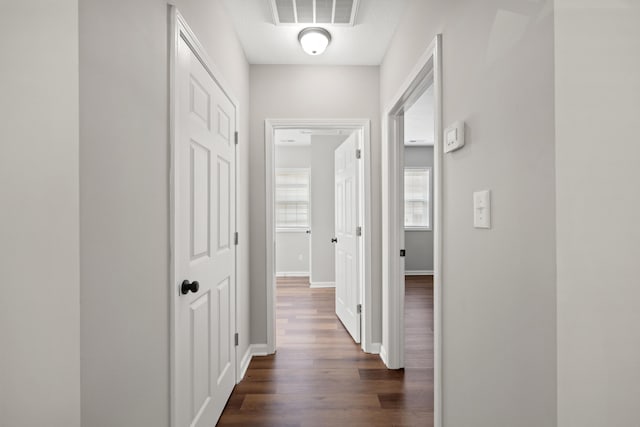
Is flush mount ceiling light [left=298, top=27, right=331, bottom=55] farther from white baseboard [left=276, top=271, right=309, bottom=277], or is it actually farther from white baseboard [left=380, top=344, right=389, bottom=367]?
white baseboard [left=276, top=271, right=309, bottom=277]

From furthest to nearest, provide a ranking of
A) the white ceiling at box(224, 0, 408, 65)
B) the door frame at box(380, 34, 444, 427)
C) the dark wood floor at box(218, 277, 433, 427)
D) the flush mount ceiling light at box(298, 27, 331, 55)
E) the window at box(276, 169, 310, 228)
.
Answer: the window at box(276, 169, 310, 228), the door frame at box(380, 34, 444, 427), the flush mount ceiling light at box(298, 27, 331, 55), the white ceiling at box(224, 0, 408, 65), the dark wood floor at box(218, 277, 433, 427)

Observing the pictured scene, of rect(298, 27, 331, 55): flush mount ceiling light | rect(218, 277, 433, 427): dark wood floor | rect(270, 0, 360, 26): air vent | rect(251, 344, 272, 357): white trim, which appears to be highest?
rect(270, 0, 360, 26): air vent

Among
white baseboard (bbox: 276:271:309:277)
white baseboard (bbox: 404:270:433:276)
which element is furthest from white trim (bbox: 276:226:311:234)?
white baseboard (bbox: 404:270:433:276)

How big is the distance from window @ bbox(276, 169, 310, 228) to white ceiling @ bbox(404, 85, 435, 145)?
210 centimetres

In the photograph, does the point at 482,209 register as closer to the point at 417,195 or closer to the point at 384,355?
the point at 384,355

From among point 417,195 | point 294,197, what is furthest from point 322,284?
point 417,195

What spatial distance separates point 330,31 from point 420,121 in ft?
9.44

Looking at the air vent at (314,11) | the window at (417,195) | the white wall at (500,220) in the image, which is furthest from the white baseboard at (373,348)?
the window at (417,195)

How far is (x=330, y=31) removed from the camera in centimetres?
237

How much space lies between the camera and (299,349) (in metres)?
2.89

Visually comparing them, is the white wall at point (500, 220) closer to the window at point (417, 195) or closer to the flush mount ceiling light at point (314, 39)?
the flush mount ceiling light at point (314, 39)

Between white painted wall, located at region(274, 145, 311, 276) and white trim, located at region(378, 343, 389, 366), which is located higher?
white painted wall, located at region(274, 145, 311, 276)

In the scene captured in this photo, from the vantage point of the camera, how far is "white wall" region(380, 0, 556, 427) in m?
0.83

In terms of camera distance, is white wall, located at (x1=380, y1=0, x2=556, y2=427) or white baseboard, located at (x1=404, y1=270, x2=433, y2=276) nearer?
white wall, located at (x1=380, y1=0, x2=556, y2=427)
